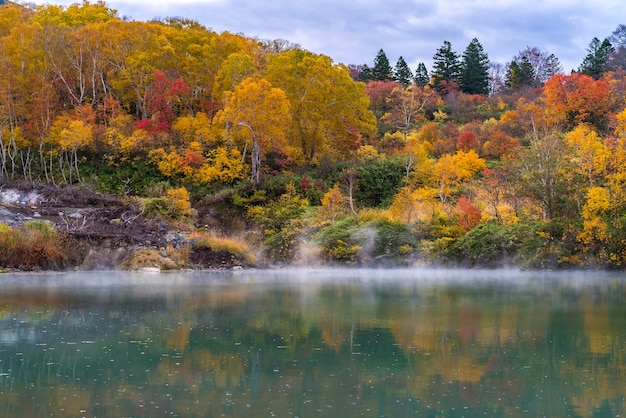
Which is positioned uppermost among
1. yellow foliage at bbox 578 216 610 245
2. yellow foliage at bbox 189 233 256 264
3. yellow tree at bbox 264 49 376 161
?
yellow tree at bbox 264 49 376 161

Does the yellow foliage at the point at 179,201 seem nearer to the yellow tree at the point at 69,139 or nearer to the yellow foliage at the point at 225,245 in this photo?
the yellow foliage at the point at 225,245

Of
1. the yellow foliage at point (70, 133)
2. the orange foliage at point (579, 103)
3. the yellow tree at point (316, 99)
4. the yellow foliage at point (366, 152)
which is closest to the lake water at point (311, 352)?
the yellow foliage at point (70, 133)

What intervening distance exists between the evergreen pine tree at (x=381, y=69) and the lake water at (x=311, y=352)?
51.1 meters

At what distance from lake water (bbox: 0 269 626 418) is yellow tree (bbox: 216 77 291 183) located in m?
17.1

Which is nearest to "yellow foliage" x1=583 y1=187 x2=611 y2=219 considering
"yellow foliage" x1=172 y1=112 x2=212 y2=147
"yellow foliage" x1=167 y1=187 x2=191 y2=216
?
"yellow foliage" x1=167 y1=187 x2=191 y2=216

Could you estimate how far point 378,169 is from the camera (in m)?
41.1

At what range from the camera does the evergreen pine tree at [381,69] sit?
71625 mm

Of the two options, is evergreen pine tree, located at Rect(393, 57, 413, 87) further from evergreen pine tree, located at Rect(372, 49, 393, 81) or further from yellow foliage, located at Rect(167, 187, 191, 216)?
yellow foliage, located at Rect(167, 187, 191, 216)

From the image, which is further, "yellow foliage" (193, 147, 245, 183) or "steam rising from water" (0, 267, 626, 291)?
"yellow foliage" (193, 147, 245, 183)

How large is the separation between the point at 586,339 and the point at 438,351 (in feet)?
10.8

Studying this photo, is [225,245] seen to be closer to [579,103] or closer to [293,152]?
[293,152]

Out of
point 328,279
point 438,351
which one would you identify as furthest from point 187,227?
point 438,351

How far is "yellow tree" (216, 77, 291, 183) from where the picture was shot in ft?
125

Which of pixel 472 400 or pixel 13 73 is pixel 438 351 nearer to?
pixel 472 400
